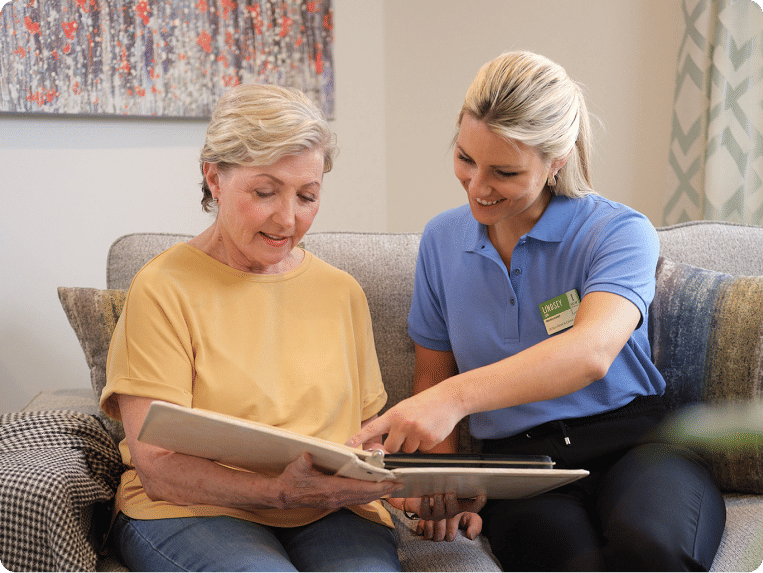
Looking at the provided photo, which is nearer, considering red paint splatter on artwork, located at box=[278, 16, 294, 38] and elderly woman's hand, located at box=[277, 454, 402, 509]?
elderly woman's hand, located at box=[277, 454, 402, 509]

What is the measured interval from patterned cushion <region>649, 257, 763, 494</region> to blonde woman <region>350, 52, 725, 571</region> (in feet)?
0.42

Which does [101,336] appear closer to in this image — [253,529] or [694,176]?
[253,529]

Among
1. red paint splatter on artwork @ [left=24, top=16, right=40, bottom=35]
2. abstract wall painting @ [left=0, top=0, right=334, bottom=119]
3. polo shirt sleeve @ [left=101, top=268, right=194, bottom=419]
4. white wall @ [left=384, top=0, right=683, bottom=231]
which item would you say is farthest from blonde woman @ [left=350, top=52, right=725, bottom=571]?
red paint splatter on artwork @ [left=24, top=16, right=40, bottom=35]

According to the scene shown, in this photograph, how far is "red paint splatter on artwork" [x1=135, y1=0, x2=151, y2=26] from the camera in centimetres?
238

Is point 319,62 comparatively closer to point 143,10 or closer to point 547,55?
point 143,10

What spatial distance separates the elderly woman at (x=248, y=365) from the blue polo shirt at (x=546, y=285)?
279mm

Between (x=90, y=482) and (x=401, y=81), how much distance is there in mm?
2473

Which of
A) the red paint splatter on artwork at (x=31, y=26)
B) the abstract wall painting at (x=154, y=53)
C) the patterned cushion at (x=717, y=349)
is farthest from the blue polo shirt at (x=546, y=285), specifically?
the red paint splatter on artwork at (x=31, y=26)

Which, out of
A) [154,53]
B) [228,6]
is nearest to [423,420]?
[154,53]

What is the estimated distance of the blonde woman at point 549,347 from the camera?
1090mm

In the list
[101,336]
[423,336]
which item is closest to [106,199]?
[101,336]

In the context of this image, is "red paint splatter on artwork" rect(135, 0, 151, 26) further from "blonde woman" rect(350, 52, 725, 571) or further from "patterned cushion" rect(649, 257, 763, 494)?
"patterned cushion" rect(649, 257, 763, 494)

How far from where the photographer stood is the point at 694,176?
241cm

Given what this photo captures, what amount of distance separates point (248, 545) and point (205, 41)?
2.10 meters
